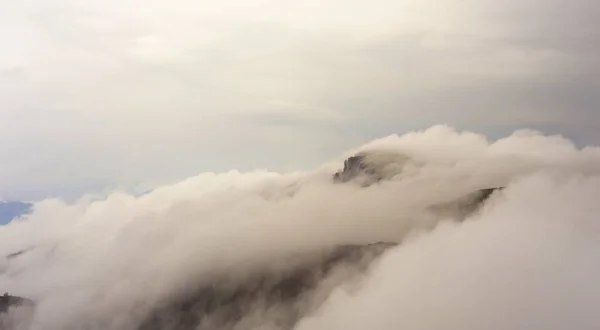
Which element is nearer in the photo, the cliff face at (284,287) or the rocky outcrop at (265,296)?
the cliff face at (284,287)

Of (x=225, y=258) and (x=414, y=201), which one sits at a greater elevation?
(x=414, y=201)

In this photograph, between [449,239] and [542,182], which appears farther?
[449,239]

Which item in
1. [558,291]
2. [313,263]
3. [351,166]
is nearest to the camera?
[558,291]

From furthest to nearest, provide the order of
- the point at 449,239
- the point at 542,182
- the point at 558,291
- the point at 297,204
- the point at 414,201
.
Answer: the point at 297,204 < the point at 414,201 < the point at 449,239 < the point at 542,182 < the point at 558,291

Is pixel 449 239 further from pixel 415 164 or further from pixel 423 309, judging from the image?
pixel 415 164

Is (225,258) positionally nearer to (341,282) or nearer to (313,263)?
(313,263)

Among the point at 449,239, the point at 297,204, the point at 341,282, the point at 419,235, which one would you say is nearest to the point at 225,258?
the point at 297,204

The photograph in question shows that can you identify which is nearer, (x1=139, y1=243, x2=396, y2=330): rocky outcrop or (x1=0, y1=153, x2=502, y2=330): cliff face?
(x1=0, y1=153, x2=502, y2=330): cliff face

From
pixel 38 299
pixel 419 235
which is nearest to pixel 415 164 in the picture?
pixel 419 235

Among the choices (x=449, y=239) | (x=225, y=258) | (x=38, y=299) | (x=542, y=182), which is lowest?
(x=38, y=299)

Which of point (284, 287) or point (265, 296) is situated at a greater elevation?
point (284, 287)
